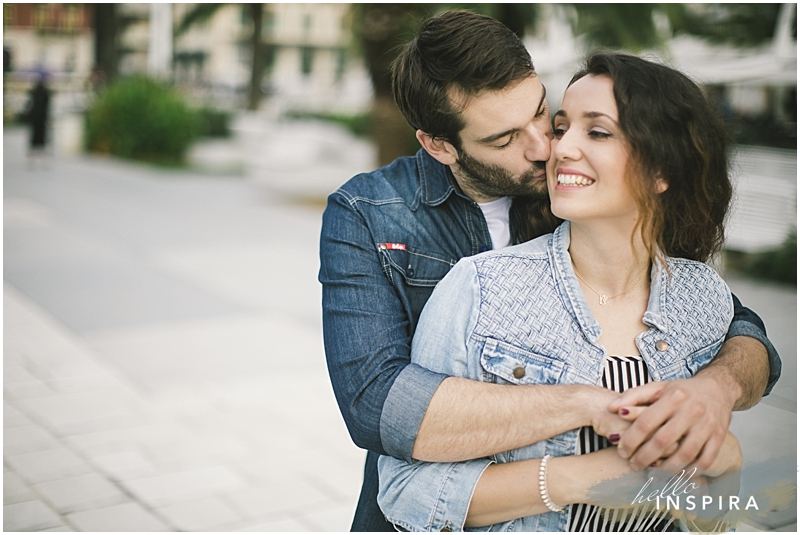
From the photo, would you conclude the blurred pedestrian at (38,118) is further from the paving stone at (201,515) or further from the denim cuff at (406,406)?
the denim cuff at (406,406)

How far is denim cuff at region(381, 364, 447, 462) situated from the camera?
1644 mm

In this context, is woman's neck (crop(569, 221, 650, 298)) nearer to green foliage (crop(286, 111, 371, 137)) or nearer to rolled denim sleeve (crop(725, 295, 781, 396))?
rolled denim sleeve (crop(725, 295, 781, 396))

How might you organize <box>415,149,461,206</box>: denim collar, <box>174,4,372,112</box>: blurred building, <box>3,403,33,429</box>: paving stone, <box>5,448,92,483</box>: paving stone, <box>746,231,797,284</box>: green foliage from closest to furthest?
<box>415,149,461,206</box>: denim collar → <box>5,448,92,483</box>: paving stone → <box>3,403,33,429</box>: paving stone → <box>746,231,797,284</box>: green foliage → <box>174,4,372,112</box>: blurred building

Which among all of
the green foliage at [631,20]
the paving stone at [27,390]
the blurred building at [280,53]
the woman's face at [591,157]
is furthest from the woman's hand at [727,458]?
the blurred building at [280,53]

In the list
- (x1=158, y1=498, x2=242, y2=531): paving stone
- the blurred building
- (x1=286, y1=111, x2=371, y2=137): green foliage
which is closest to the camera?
(x1=158, y1=498, x2=242, y2=531): paving stone

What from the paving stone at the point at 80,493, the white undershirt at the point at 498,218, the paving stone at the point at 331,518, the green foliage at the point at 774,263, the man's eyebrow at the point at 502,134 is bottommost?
the paving stone at the point at 331,518

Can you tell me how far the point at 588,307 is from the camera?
175 centimetres

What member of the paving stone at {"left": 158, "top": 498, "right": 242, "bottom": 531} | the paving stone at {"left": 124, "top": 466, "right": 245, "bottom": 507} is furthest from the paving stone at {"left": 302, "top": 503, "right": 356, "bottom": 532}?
the paving stone at {"left": 124, "top": 466, "right": 245, "bottom": 507}

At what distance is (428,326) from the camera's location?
1730 mm

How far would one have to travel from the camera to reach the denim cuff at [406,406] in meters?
1.64

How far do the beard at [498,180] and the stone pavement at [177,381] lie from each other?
2.16 feet

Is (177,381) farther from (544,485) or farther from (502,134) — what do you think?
(544,485)

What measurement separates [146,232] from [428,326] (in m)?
9.15

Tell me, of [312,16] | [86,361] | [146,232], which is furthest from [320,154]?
[312,16]
